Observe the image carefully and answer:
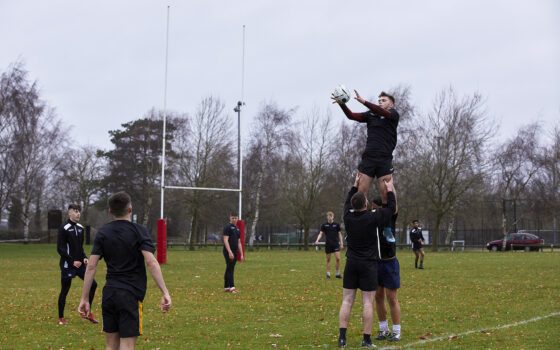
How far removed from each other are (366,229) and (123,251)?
344 cm


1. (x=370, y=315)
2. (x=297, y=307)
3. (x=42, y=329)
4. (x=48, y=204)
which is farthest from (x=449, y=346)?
(x=48, y=204)

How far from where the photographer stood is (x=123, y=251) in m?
5.13

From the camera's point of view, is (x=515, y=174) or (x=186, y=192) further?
(x=515, y=174)

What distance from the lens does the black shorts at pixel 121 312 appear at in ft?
16.5

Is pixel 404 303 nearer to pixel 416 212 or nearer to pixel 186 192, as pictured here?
pixel 186 192

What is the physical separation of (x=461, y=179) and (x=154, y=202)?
33548 mm

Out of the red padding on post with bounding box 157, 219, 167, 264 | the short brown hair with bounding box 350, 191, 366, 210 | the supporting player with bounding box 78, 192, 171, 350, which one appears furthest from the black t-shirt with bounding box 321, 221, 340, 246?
the supporting player with bounding box 78, 192, 171, 350

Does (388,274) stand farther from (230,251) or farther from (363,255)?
(230,251)

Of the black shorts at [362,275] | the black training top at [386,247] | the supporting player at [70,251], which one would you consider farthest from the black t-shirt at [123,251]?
the supporting player at [70,251]

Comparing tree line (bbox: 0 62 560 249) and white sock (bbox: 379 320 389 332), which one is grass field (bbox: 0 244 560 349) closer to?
white sock (bbox: 379 320 389 332)

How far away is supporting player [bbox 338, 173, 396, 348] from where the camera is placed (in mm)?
7359

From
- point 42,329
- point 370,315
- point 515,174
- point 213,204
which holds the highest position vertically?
point 515,174

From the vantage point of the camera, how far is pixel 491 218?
64.1 metres

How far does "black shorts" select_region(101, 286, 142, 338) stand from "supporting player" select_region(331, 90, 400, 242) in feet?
13.7
